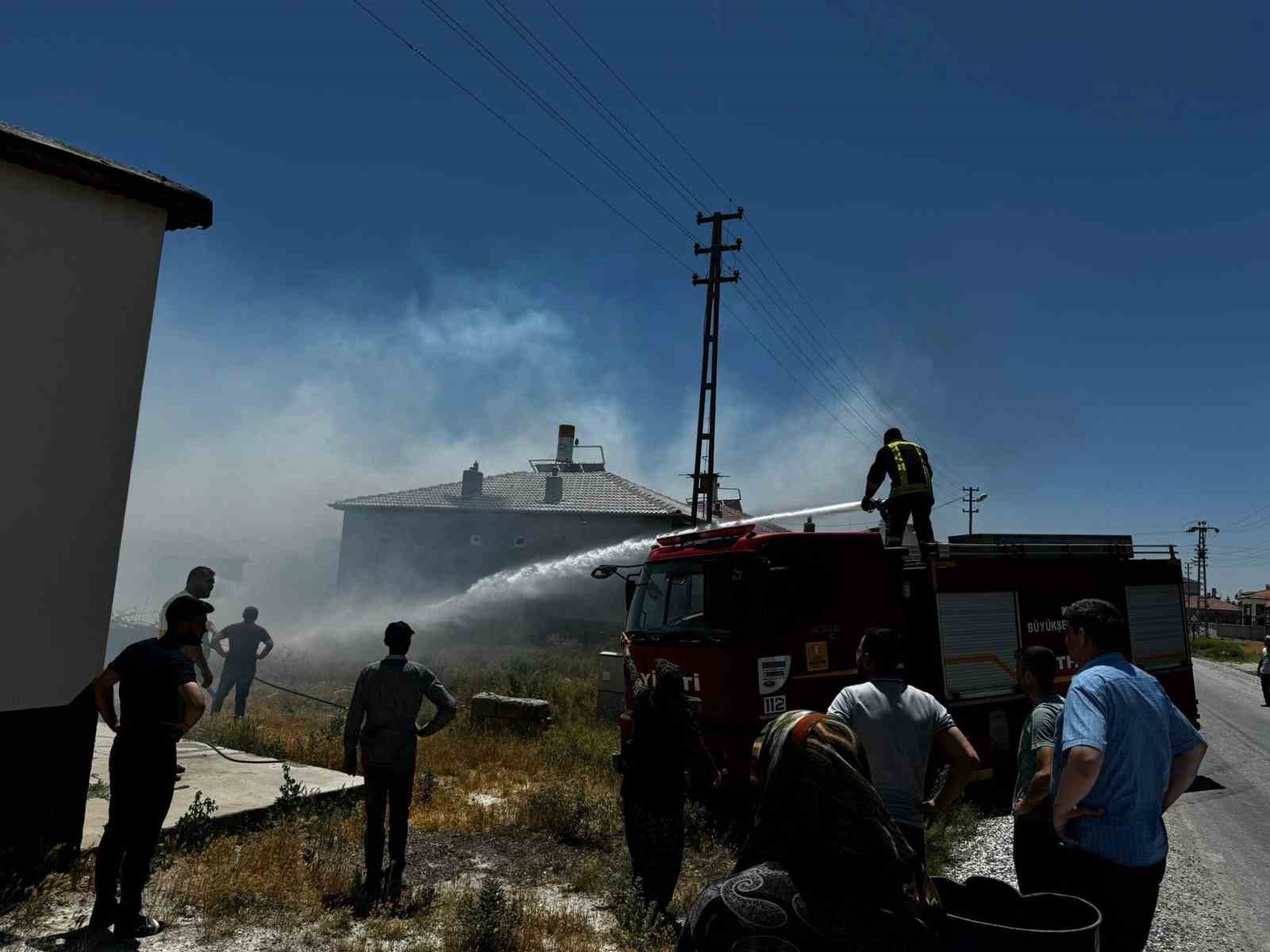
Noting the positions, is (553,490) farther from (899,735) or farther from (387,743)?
(899,735)

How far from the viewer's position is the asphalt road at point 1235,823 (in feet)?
18.6

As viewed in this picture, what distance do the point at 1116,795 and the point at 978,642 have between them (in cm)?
570

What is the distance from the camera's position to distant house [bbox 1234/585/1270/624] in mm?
89000

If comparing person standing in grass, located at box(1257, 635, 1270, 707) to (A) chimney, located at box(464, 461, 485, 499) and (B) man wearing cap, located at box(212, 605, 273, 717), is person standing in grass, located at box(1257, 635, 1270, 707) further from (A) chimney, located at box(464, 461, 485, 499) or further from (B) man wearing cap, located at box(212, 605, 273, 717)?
(A) chimney, located at box(464, 461, 485, 499)

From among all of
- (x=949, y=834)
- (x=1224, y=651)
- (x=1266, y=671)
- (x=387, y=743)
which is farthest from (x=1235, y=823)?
(x=1224, y=651)

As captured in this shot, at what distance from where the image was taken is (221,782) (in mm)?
7594

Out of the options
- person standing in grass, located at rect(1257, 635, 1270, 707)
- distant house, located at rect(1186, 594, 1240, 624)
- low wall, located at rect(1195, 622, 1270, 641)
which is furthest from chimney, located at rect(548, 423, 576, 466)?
distant house, located at rect(1186, 594, 1240, 624)

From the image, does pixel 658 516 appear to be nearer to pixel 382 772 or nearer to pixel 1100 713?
pixel 382 772

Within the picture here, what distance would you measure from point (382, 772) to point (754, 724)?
318cm

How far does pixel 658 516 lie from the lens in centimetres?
3447

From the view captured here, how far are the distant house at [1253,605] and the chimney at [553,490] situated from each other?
280 feet

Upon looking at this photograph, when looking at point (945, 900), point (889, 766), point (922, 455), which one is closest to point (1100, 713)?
point (945, 900)

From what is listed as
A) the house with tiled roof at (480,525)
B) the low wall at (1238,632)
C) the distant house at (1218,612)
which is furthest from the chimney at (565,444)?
the distant house at (1218,612)

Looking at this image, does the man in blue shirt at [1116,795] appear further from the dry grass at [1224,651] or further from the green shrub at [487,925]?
the dry grass at [1224,651]
